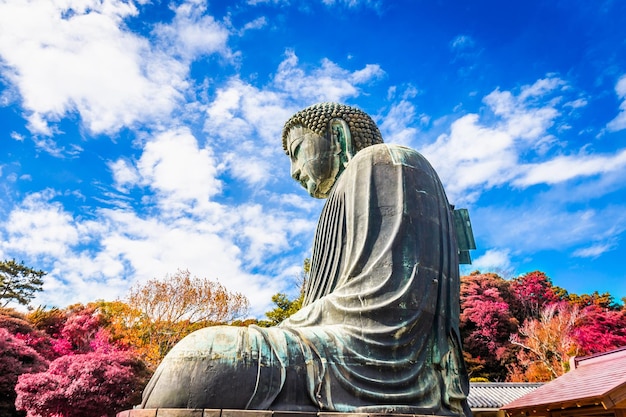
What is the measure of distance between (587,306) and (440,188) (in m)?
26.8

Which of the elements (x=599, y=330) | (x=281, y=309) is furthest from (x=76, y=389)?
(x=599, y=330)

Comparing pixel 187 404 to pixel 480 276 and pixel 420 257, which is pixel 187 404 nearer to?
pixel 420 257

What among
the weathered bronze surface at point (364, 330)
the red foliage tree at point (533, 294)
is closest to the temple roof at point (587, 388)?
the weathered bronze surface at point (364, 330)

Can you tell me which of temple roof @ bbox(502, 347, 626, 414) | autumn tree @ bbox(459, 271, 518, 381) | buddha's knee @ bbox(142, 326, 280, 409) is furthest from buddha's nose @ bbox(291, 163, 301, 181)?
autumn tree @ bbox(459, 271, 518, 381)

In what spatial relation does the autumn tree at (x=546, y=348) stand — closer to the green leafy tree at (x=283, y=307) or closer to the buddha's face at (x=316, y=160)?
the green leafy tree at (x=283, y=307)

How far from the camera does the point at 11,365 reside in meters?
14.7

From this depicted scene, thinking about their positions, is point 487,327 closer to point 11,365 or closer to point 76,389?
point 76,389

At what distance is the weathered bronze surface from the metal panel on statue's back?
0.02 metres

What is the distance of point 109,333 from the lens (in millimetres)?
21156

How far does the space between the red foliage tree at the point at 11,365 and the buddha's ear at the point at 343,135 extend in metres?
14.2

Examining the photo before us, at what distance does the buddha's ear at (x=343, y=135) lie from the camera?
595cm

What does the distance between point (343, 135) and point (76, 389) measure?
452 inches

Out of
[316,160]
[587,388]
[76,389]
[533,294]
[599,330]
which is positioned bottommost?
[587,388]

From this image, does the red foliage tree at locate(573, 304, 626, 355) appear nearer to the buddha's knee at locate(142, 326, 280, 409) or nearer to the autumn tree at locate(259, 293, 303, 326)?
the autumn tree at locate(259, 293, 303, 326)
